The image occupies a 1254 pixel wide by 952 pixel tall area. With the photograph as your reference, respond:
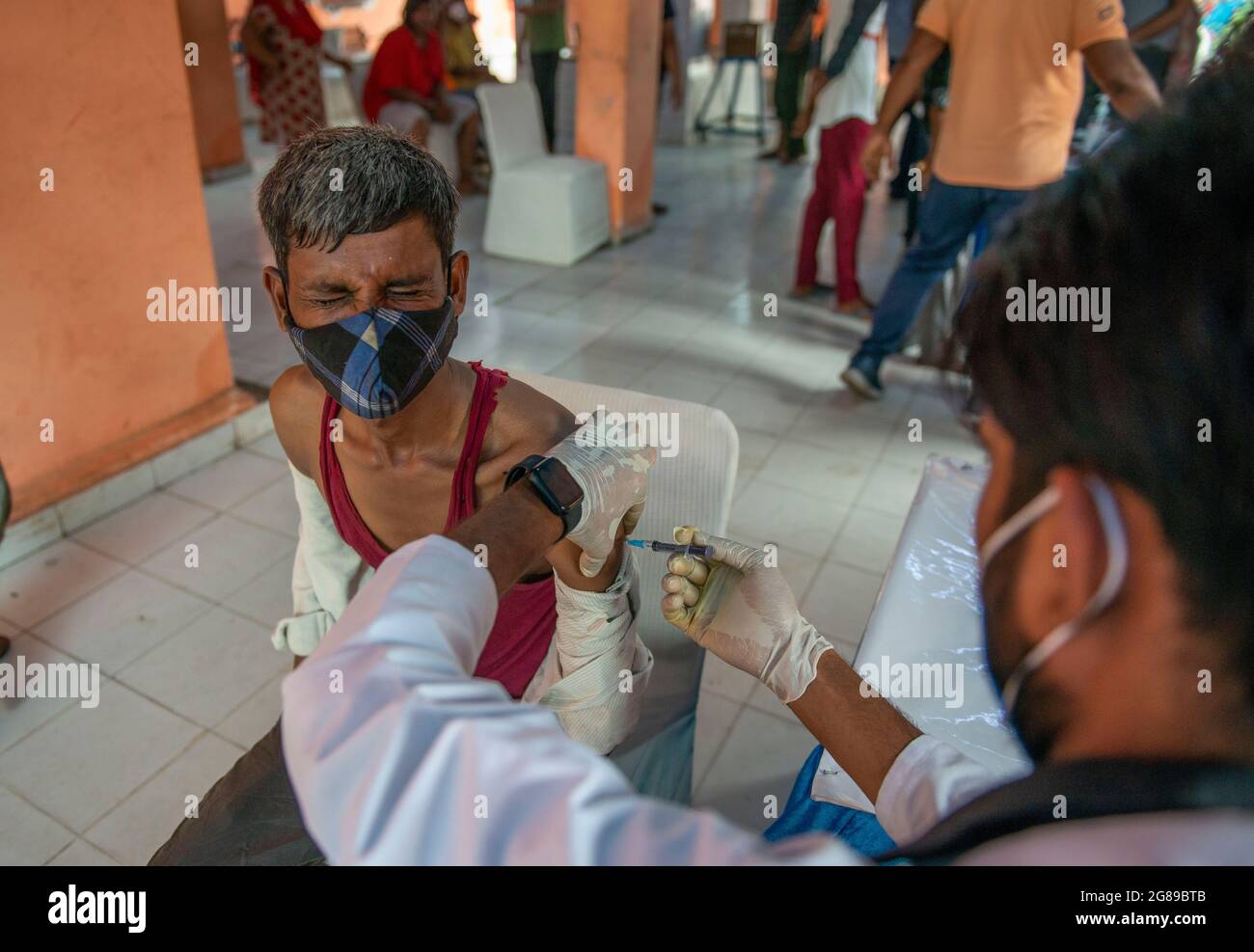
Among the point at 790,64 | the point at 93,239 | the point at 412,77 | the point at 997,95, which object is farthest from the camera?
the point at 790,64

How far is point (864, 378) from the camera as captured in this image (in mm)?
3699

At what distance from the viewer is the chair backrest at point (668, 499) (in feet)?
4.76

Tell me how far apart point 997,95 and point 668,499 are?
252 centimetres

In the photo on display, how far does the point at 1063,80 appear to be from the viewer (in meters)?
3.05

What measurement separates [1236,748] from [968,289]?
1.18 feet

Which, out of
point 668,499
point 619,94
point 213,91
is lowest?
point 668,499

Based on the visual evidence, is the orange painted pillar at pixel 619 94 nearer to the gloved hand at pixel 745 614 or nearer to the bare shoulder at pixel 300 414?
the bare shoulder at pixel 300 414

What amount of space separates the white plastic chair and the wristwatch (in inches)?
176

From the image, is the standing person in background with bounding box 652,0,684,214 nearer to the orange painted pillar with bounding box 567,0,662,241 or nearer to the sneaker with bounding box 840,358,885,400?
the orange painted pillar with bounding box 567,0,662,241

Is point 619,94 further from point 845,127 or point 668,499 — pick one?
point 668,499

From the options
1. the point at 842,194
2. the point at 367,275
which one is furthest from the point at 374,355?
the point at 842,194

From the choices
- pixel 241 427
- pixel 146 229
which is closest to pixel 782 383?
pixel 241 427

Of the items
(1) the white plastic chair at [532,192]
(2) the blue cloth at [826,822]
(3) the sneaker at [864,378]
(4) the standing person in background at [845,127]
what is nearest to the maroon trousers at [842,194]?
(4) the standing person in background at [845,127]

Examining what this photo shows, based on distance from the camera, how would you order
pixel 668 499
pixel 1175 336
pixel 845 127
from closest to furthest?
pixel 1175 336 < pixel 668 499 < pixel 845 127
